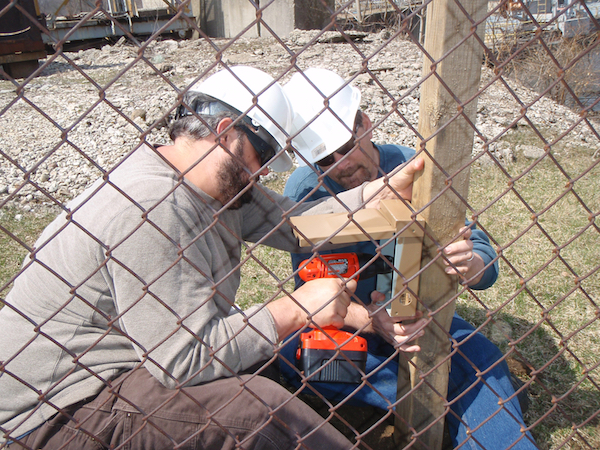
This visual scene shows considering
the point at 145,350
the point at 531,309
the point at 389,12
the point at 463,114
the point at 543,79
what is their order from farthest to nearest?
the point at 389,12 < the point at 543,79 < the point at 531,309 < the point at 145,350 < the point at 463,114

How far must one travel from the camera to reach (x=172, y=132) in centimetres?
202

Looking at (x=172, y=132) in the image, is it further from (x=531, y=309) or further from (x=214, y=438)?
(x=531, y=309)

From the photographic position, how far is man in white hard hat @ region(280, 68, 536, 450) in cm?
196

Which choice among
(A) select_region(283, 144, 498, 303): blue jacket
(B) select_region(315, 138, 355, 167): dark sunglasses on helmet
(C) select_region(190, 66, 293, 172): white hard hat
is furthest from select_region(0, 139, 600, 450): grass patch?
(B) select_region(315, 138, 355, 167): dark sunglasses on helmet

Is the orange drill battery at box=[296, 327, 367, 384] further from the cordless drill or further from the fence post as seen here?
the fence post

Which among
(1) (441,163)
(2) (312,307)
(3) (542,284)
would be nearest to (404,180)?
(1) (441,163)

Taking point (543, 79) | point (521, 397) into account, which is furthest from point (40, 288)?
point (543, 79)

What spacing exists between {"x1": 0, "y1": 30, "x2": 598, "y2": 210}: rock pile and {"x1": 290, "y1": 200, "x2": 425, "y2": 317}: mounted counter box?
2616 millimetres

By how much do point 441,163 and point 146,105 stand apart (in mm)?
6307

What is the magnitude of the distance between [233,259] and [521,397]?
163 cm

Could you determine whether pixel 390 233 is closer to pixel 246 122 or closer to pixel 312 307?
pixel 312 307

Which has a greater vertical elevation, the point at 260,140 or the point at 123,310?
the point at 260,140

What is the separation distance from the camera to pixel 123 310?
1.57m

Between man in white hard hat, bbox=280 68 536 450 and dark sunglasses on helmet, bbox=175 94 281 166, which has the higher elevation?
dark sunglasses on helmet, bbox=175 94 281 166
